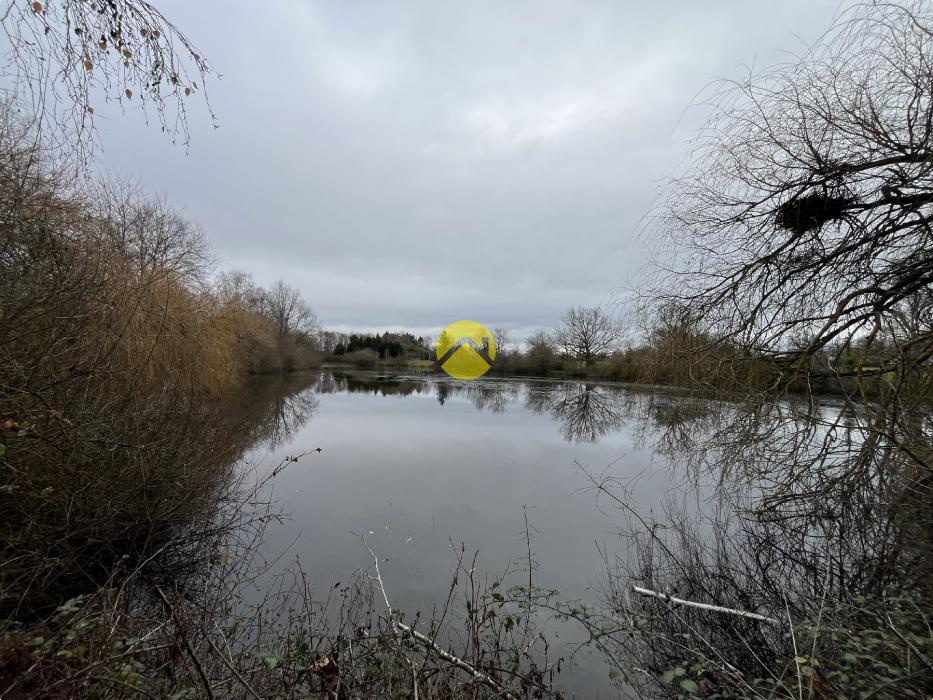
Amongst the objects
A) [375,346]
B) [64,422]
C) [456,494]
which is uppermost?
[375,346]

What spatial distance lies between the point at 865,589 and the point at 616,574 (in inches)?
66.3

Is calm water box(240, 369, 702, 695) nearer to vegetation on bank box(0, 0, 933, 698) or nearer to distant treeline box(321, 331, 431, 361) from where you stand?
vegetation on bank box(0, 0, 933, 698)

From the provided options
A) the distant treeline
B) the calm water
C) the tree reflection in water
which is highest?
the distant treeline

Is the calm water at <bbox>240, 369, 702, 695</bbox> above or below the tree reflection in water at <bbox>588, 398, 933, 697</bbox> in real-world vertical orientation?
below

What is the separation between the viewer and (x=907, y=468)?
9.12 ft

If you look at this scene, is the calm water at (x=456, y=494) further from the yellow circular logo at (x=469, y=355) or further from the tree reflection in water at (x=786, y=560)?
the yellow circular logo at (x=469, y=355)

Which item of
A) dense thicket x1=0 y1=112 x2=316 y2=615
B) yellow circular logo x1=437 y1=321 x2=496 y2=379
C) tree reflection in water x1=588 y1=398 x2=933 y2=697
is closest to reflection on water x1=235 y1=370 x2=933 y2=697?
tree reflection in water x1=588 y1=398 x2=933 y2=697

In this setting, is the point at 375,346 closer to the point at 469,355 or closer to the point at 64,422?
the point at 469,355

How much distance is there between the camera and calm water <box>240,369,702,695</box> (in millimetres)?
3574

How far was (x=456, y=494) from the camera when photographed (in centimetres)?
558

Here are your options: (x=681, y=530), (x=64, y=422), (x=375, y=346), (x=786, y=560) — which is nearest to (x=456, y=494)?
(x=681, y=530)

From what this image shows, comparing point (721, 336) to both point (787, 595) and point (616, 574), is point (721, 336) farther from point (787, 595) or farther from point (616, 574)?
point (616, 574)

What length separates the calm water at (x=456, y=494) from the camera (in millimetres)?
3574

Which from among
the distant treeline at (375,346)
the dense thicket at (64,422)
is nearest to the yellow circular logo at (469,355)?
the distant treeline at (375,346)
